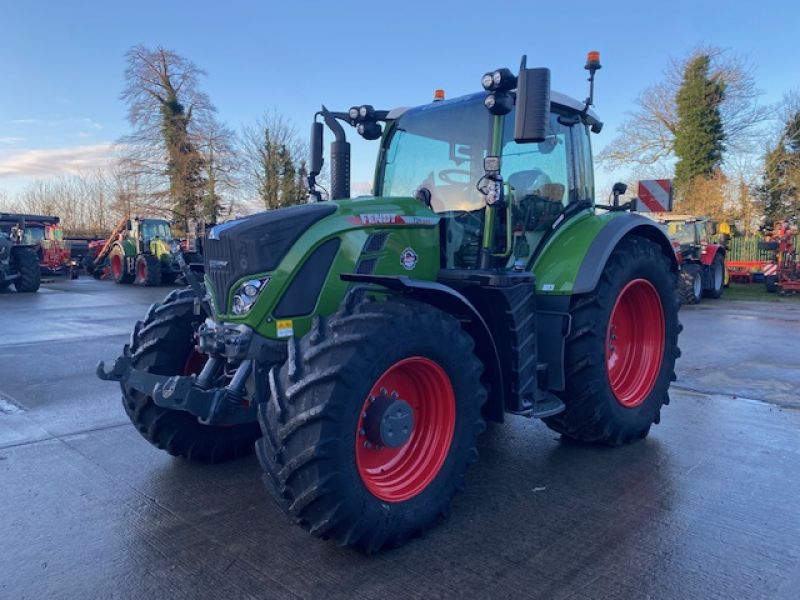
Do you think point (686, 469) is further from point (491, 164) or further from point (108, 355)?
point (108, 355)

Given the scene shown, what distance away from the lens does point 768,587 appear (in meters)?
2.53

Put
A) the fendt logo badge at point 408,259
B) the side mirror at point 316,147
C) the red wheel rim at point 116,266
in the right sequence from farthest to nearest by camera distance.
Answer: the red wheel rim at point 116,266 < the side mirror at point 316,147 < the fendt logo badge at point 408,259

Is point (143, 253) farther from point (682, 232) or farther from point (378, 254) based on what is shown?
point (378, 254)

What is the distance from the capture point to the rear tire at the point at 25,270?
54.6 ft

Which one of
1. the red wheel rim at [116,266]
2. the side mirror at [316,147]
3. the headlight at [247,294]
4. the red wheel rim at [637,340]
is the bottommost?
the red wheel rim at [116,266]

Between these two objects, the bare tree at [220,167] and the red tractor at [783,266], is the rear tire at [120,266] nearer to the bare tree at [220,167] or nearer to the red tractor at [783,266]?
the bare tree at [220,167]

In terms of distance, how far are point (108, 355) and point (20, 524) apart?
480 cm

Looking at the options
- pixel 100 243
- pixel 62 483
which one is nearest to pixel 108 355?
pixel 62 483

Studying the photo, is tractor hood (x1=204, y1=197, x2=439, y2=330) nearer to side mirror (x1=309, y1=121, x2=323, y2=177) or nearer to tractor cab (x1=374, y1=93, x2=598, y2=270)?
tractor cab (x1=374, y1=93, x2=598, y2=270)

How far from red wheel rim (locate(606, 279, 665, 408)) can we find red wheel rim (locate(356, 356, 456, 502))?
1.93 metres

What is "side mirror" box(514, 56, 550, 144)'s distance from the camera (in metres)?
3.11

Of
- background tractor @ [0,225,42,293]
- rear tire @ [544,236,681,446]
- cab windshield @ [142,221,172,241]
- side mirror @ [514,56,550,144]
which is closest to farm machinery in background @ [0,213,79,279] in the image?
cab windshield @ [142,221,172,241]

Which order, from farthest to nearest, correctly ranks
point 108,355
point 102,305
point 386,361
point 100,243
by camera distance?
point 100,243
point 102,305
point 108,355
point 386,361

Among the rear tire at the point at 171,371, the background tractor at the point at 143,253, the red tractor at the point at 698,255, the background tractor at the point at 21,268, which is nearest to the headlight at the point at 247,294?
the rear tire at the point at 171,371
